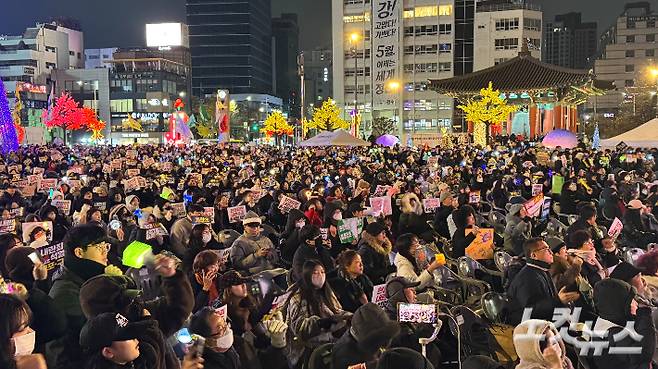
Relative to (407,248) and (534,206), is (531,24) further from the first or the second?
(407,248)

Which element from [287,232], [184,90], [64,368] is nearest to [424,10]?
[184,90]

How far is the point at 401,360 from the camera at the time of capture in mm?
3385

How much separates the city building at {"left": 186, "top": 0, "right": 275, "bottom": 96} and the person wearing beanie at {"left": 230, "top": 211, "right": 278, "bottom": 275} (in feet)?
445

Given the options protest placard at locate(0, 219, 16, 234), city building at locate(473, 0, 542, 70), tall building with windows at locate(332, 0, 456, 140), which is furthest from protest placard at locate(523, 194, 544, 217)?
city building at locate(473, 0, 542, 70)

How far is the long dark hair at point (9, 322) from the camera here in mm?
3271

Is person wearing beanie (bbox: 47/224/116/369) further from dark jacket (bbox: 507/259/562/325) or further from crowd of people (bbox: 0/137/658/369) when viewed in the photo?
dark jacket (bbox: 507/259/562/325)

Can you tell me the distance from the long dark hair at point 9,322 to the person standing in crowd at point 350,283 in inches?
116

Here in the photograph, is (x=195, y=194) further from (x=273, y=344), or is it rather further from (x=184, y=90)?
(x=184, y=90)

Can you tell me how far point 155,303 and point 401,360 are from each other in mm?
2015

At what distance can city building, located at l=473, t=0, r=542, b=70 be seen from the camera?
76.8m

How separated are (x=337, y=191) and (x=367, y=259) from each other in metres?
5.11

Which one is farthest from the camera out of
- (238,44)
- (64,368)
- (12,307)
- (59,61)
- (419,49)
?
(238,44)

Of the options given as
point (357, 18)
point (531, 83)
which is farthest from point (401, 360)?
point (357, 18)

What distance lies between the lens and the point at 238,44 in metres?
144
